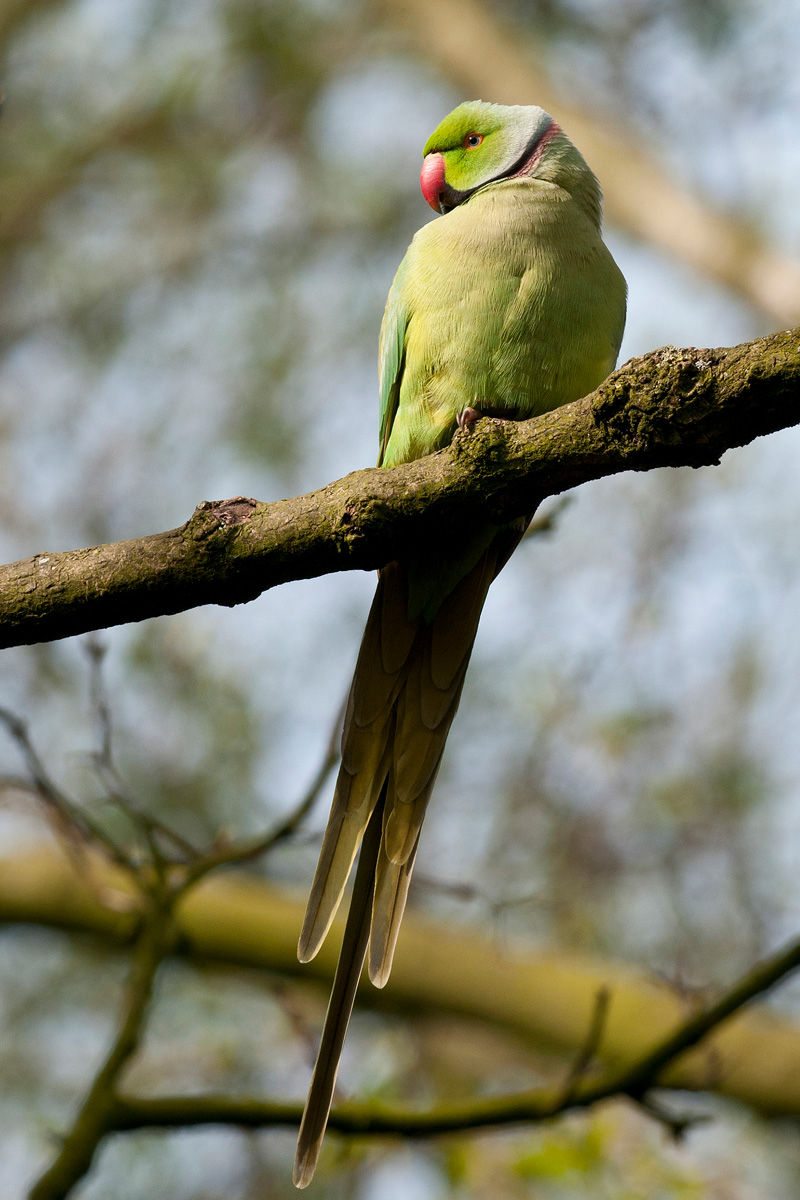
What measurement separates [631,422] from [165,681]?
16.1 feet

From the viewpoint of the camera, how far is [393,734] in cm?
294

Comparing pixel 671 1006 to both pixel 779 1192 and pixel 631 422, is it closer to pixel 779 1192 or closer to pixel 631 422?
pixel 779 1192

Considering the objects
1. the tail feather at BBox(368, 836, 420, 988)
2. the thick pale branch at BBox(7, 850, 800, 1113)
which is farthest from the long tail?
the thick pale branch at BBox(7, 850, 800, 1113)

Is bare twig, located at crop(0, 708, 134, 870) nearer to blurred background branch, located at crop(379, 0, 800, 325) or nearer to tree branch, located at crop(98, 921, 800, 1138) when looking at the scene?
tree branch, located at crop(98, 921, 800, 1138)

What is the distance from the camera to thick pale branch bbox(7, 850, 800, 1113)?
468 cm

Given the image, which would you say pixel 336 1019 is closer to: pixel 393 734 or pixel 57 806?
pixel 393 734

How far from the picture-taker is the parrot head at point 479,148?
3379 mm

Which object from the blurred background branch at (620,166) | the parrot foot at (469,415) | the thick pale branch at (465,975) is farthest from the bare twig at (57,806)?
the blurred background branch at (620,166)

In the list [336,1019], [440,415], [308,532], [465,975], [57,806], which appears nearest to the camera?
[308,532]

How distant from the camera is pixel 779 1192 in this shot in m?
5.20

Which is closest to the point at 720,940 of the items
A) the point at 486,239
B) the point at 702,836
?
the point at 702,836

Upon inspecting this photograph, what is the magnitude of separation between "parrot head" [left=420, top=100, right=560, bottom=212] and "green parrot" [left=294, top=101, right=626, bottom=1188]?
1.07 feet

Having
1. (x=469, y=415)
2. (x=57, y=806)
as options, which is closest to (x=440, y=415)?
(x=469, y=415)

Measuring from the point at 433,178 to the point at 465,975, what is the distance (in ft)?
11.2
